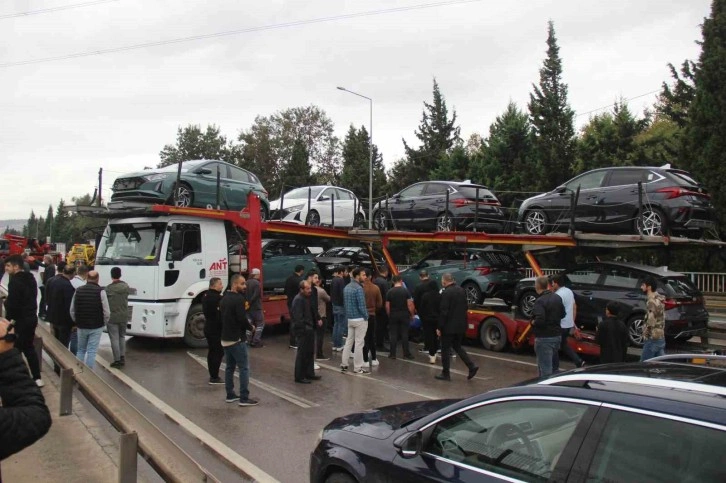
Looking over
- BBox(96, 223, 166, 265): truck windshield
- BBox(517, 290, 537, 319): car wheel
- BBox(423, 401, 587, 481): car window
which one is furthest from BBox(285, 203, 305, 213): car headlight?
BBox(423, 401, 587, 481): car window

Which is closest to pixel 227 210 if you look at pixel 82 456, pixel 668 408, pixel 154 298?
pixel 154 298

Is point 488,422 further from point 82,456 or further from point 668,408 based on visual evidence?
point 82,456

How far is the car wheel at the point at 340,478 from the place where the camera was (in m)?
3.71

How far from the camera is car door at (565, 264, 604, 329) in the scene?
37.7 ft

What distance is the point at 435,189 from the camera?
14.6 meters

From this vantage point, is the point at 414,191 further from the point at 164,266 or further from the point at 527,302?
the point at 164,266

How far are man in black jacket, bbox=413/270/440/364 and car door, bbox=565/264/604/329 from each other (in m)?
3.08

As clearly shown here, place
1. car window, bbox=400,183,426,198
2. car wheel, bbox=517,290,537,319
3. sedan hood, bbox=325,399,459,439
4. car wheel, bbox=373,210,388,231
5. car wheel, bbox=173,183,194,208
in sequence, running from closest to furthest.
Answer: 1. sedan hood, bbox=325,399,459,439
2. car wheel, bbox=173,183,194,208
3. car wheel, bbox=517,290,537,319
4. car window, bbox=400,183,426,198
5. car wheel, bbox=373,210,388,231

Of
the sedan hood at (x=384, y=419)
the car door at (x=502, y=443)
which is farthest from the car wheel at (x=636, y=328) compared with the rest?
the car door at (x=502, y=443)

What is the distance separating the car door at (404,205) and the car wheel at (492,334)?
3.96m

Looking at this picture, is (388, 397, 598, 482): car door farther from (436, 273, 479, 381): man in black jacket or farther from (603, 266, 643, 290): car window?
(603, 266, 643, 290): car window

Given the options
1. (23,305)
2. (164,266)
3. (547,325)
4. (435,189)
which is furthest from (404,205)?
(23,305)

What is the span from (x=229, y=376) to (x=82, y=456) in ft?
8.16

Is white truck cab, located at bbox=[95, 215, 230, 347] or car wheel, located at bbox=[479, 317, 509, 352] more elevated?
white truck cab, located at bbox=[95, 215, 230, 347]
